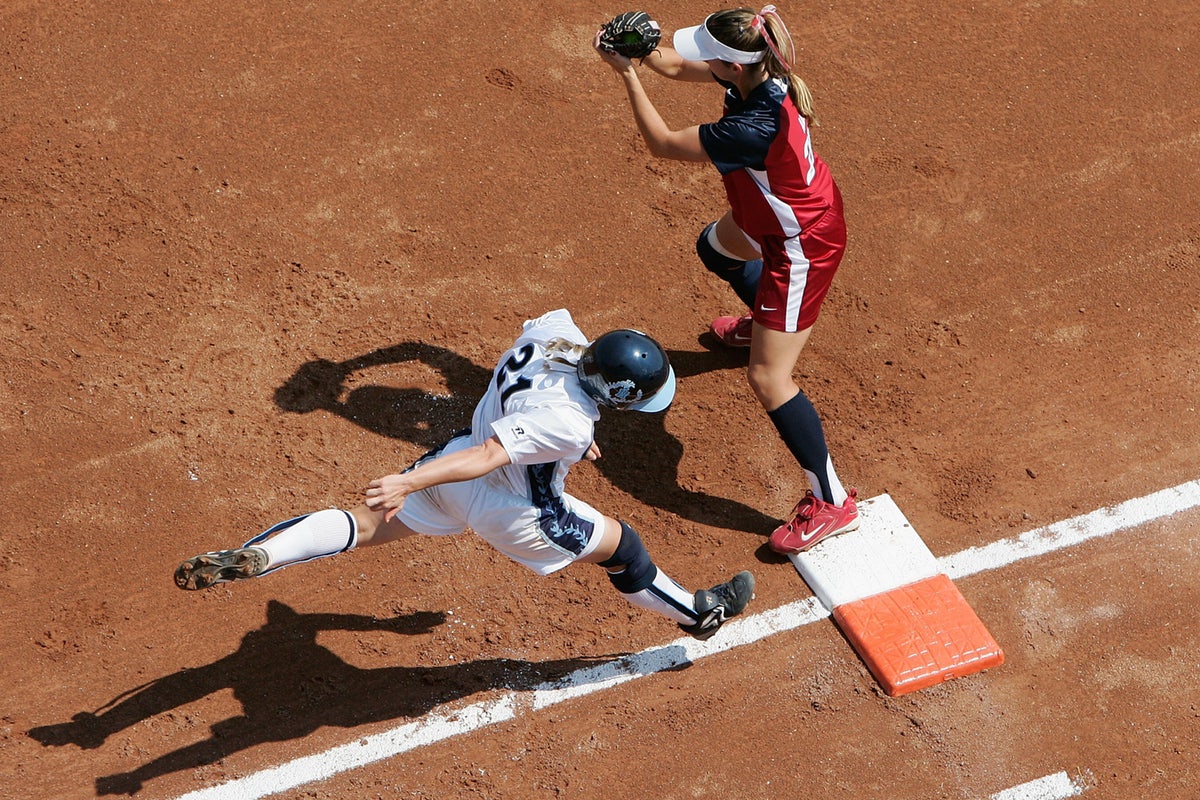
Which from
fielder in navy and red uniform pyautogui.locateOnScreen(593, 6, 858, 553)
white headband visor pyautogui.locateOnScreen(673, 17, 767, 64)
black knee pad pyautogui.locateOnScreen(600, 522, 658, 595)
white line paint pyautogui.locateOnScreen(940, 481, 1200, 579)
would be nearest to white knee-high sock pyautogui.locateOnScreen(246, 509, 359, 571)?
black knee pad pyautogui.locateOnScreen(600, 522, 658, 595)

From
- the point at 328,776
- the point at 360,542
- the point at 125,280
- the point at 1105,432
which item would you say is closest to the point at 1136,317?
the point at 1105,432

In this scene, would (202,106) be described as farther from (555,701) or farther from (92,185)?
(555,701)

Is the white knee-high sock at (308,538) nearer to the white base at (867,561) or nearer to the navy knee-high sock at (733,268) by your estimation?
the white base at (867,561)

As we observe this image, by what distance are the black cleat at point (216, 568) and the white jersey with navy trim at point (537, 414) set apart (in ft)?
3.01

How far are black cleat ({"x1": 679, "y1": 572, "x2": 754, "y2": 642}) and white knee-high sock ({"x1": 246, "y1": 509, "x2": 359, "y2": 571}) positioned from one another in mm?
1509

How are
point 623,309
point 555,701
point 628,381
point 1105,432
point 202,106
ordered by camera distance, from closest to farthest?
point 628,381
point 555,701
point 1105,432
point 623,309
point 202,106

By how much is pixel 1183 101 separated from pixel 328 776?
6.47 meters

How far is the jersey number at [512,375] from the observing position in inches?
159

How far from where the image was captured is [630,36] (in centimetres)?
460

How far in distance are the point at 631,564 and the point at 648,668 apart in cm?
65

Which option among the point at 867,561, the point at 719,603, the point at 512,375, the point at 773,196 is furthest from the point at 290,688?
the point at 773,196

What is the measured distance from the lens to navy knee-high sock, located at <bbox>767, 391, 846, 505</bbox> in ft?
16.2

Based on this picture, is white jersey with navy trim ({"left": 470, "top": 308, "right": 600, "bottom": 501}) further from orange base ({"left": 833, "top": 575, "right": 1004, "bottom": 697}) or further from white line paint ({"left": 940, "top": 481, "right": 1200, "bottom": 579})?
white line paint ({"left": 940, "top": 481, "right": 1200, "bottom": 579})

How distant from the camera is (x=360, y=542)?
4363 mm
